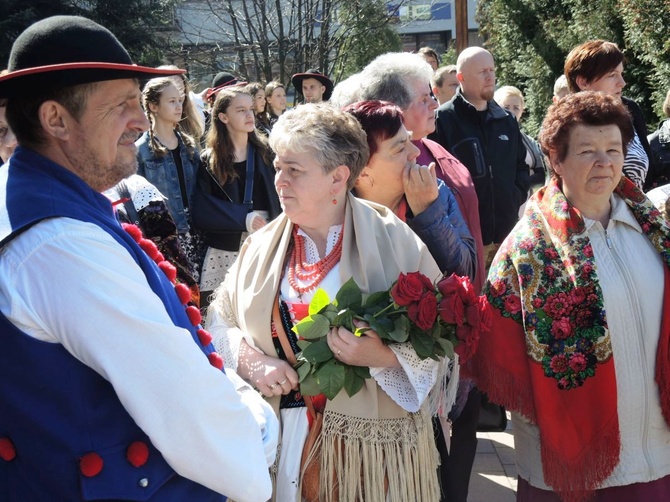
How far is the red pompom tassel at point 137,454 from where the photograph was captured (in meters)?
1.52

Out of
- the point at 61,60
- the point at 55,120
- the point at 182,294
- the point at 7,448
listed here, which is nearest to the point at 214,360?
the point at 182,294

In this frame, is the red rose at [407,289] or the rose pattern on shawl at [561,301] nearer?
the red rose at [407,289]

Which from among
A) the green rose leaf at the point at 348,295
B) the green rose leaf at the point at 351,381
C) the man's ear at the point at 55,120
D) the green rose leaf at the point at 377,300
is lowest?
the green rose leaf at the point at 351,381

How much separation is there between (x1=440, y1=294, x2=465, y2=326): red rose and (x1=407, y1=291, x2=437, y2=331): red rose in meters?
0.04

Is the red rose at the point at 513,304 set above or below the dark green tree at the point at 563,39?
above

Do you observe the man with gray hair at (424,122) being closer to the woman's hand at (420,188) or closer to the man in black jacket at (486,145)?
the woman's hand at (420,188)

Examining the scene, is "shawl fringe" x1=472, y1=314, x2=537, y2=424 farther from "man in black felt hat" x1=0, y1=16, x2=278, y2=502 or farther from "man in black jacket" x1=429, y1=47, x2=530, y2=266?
"man in black jacket" x1=429, y1=47, x2=530, y2=266

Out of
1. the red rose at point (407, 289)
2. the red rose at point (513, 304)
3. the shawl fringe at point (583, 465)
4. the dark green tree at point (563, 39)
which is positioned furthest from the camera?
the dark green tree at point (563, 39)

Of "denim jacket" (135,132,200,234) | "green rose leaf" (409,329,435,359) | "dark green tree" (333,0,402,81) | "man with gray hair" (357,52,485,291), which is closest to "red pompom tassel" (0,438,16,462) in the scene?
"green rose leaf" (409,329,435,359)

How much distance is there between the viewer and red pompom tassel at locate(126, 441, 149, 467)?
1.52m

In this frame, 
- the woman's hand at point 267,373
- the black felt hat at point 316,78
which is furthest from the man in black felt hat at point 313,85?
the woman's hand at point 267,373

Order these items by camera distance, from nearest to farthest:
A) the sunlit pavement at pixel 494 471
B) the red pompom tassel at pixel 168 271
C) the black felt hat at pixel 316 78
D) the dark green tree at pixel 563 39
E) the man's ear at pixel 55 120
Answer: the man's ear at pixel 55 120 < the red pompom tassel at pixel 168 271 < the sunlit pavement at pixel 494 471 < the black felt hat at pixel 316 78 < the dark green tree at pixel 563 39

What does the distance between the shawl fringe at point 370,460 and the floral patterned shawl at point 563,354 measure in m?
0.50

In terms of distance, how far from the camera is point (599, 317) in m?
2.74
